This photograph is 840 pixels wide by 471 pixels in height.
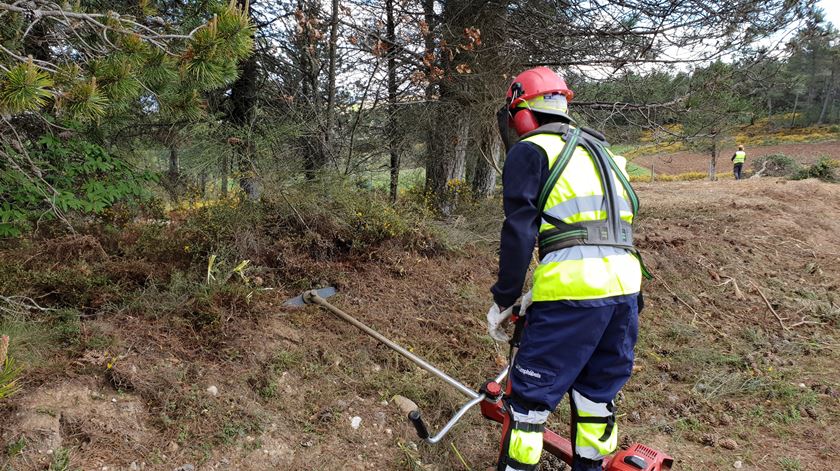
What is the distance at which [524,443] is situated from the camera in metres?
2.27

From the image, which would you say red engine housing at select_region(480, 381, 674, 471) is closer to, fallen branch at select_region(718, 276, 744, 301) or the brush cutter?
the brush cutter

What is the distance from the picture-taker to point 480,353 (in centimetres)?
401

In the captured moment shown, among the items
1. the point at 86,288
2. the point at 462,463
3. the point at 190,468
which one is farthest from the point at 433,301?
the point at 86,288

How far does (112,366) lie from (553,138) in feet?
9.57

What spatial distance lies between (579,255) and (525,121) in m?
0.82

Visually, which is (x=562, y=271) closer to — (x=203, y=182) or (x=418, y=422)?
(x=418, y=422)

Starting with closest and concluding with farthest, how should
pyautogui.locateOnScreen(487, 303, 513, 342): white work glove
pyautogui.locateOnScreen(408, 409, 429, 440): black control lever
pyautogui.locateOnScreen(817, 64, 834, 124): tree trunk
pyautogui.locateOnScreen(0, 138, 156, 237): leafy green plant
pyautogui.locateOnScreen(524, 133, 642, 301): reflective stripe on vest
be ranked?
pyautogui.locateOnScreen(524, 133, 642, 301): reflective stripe on vest < pyautogui.locateOnScreen(408, 409, 429, 440): black control lever < pyautogui.locateOnScreen(487, 303, 513, 342): white work glove < pyautogui.locateOnScreen(0, 138, 156, 237): leafy green plant < pyautogui.locateOnScreen(817, 64, 834, 124): tree trunk

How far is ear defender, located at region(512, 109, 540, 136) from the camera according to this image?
2465mm

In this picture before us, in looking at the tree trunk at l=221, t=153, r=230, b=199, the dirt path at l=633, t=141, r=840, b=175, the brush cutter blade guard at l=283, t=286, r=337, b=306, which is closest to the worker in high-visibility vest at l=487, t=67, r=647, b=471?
the brush cutter blade guard at l=283, t=286, r=337, b=306

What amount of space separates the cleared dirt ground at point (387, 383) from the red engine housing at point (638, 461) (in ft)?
1.91

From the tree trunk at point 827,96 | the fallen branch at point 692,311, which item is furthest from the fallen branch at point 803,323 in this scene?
the tree trunk at point 827,96

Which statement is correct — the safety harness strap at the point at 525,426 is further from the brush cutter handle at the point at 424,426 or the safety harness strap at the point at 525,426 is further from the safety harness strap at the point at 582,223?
the safety harness strap at the point at 582,223

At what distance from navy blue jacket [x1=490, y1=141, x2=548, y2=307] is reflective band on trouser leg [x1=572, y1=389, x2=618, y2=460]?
0.80 metres

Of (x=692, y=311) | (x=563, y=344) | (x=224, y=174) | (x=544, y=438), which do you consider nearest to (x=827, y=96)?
(x=692, y=311)
